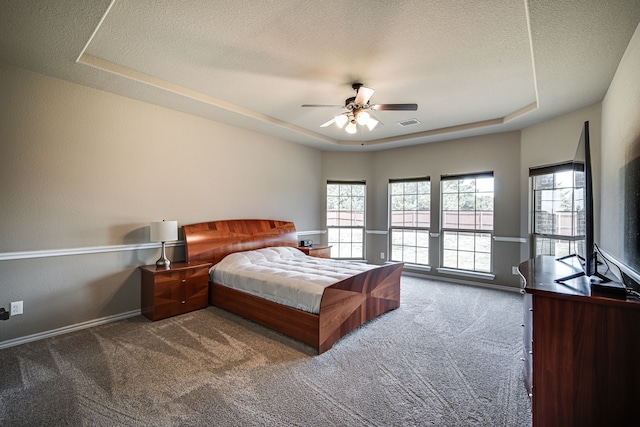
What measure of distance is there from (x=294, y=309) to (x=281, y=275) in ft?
1.52

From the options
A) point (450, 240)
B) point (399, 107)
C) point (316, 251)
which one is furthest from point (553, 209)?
point (316, 251)

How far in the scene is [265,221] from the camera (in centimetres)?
492

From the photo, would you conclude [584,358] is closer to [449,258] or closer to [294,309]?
[294,309]

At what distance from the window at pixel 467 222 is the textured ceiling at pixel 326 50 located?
4.96 ft

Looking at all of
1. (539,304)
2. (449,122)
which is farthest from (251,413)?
(449,122)

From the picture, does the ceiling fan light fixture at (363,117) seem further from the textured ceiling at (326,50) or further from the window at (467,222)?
the window at (467,222)

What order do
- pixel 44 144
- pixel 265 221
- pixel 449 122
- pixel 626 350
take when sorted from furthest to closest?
1. pixel 265 221
2. pixel 449 122
3. pixel 44 144
4. pixel 626 350

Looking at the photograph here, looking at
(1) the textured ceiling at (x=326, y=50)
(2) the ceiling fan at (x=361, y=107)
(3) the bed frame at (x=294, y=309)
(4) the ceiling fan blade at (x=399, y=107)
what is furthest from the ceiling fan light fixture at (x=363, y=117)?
(3) the bed frame at (x=294, y=309)

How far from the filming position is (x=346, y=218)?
631 centimetres

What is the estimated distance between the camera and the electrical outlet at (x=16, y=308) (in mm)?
2666

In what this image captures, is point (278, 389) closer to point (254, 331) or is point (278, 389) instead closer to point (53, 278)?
point (254, 331)

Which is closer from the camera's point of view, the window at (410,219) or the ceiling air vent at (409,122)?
the ceiling air vent at (409,122)

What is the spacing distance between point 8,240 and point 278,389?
2929 mm

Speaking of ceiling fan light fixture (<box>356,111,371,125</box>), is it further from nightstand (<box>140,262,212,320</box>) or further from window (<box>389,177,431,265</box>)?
window (<box>389,177,431,265</box>)
